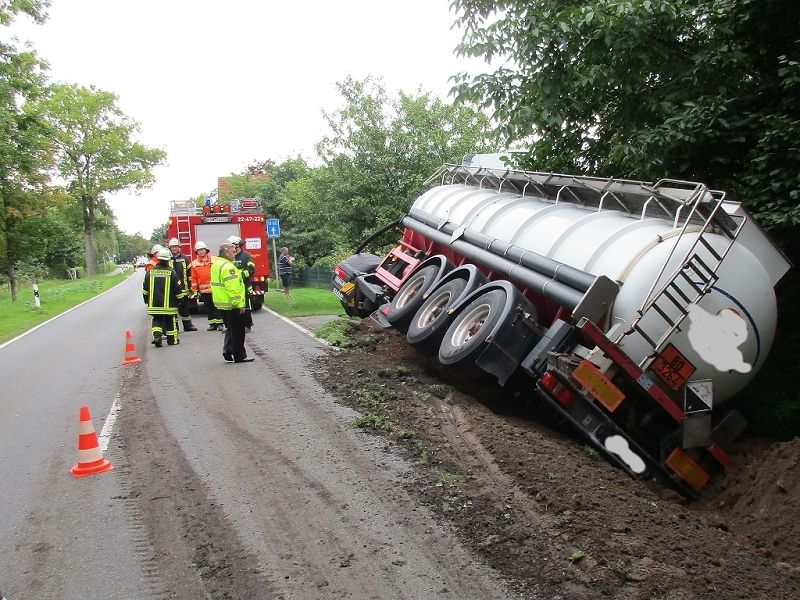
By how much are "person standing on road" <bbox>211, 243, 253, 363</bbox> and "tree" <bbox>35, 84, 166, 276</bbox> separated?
47382mm

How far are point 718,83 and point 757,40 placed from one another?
2.02 feet

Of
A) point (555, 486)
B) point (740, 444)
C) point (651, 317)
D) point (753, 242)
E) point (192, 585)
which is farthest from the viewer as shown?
point (740, 444)

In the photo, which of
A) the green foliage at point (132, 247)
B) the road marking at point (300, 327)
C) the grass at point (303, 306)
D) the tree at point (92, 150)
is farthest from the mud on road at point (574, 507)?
the green foliage at point (132, 247)

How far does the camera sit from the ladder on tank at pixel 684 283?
569cm

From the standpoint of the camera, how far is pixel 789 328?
7.67m

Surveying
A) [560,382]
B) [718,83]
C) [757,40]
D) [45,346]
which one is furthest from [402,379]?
[45,346]

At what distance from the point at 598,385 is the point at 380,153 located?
14.3 m

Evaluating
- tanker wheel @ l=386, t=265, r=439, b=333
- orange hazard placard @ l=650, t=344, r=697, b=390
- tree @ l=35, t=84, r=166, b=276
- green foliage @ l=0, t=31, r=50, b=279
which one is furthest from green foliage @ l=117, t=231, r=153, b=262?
orange hazard placard @ l=650, t=344, r=697, b=390

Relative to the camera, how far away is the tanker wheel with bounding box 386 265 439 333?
30.4 feet

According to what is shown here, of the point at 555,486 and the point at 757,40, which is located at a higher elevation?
the point at 757,40

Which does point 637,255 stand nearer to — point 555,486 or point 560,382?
point 560,382

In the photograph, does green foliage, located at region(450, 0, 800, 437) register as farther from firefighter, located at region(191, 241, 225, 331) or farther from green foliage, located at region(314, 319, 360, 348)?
firefighter, located at region(191, 241, 225, 331)

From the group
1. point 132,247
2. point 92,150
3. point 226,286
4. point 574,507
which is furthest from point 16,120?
point 132,247

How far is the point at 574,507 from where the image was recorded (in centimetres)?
466
